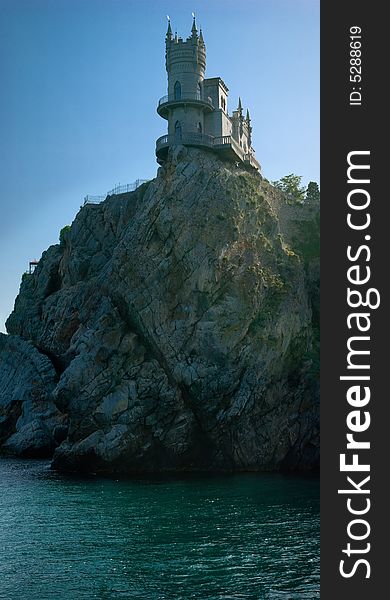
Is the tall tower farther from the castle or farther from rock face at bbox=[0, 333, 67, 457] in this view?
rock face at bbox=[0, 333, 67, 457]

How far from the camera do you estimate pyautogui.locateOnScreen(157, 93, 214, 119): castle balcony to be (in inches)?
2975

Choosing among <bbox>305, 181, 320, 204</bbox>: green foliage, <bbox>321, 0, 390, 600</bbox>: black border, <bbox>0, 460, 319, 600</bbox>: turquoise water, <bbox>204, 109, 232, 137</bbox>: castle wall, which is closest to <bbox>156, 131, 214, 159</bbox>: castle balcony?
<bbox>204, 109, 232, 137</bbox>: castle wall

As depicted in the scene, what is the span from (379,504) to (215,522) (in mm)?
25192

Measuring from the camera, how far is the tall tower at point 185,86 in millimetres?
75688

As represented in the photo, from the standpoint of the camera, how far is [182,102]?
7538 centimetres

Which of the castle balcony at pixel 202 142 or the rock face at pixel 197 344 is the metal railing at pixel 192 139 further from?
the rock face at pixel 197 344

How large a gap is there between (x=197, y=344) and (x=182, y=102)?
28935 millimetres

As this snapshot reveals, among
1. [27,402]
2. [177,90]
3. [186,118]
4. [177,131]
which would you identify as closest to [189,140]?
[177,131]

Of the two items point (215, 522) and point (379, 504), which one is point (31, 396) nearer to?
point (215, 522)

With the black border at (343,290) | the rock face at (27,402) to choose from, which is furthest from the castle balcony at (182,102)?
the black border at (343,290)

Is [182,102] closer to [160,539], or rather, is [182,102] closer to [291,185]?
[291,185]

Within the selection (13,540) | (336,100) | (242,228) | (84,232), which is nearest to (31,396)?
(84,232)

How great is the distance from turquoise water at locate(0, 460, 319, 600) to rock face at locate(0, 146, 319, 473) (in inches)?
268

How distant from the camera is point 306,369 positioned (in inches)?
2549
